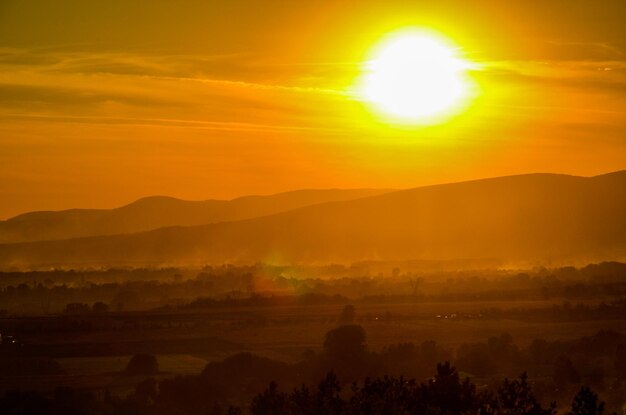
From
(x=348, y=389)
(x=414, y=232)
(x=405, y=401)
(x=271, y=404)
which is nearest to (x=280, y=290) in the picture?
(x=348, y=389)

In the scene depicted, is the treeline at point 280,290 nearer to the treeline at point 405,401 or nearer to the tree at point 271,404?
the tree at point 271,404

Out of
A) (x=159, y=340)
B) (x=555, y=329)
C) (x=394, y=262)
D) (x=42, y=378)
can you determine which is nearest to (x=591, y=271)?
(x=394, y=262)

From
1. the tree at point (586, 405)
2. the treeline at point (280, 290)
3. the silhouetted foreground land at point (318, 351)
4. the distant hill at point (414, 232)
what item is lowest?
the tree at point (586, 405)

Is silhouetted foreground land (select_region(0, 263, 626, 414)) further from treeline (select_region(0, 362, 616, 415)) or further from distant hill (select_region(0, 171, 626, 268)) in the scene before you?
distant hill (select_region(0, 171, 626, 268))

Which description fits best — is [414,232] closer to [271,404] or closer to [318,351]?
[318,351]

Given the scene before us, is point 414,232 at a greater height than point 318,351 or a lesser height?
greater

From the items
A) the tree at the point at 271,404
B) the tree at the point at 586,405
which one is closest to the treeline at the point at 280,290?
the tree at the point at 271,404

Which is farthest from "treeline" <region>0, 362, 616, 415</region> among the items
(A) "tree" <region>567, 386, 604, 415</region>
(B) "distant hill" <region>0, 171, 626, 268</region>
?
(B) "distant hill" <region>0, 171, 626, 268</region>

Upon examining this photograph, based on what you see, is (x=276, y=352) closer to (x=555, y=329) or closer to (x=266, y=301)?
(x=555, y=329)
